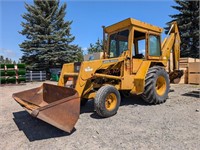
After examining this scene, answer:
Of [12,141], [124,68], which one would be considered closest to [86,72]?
[124,68]

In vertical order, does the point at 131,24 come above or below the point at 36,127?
above

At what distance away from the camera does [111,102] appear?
491 centimetres

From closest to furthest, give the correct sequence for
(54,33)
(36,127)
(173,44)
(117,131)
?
(117,131) → (36,127) → (173,44) → (54,33)

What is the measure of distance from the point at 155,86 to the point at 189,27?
14403 mm

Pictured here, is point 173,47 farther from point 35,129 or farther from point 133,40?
point 35,129

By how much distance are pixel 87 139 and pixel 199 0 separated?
1883 centimetres

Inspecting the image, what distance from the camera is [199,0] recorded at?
1753cm

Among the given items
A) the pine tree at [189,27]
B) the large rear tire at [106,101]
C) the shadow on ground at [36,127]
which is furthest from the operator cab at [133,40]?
the pine tree at [189,27]

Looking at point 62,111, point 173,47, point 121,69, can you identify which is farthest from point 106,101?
point 173,47

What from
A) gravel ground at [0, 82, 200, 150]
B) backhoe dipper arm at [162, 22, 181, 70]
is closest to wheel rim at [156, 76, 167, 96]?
gravel ground at [0, 82, 200, 150]

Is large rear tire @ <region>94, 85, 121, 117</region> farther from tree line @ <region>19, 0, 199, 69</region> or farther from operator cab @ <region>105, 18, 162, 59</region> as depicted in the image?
tree line @ <region>19, 0, 199, 69</region>

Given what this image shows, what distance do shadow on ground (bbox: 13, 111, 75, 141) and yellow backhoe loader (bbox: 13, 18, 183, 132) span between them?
16.6 inches

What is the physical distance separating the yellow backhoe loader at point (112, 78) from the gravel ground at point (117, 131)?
36cm

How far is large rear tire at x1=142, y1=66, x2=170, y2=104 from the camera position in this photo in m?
5.64
